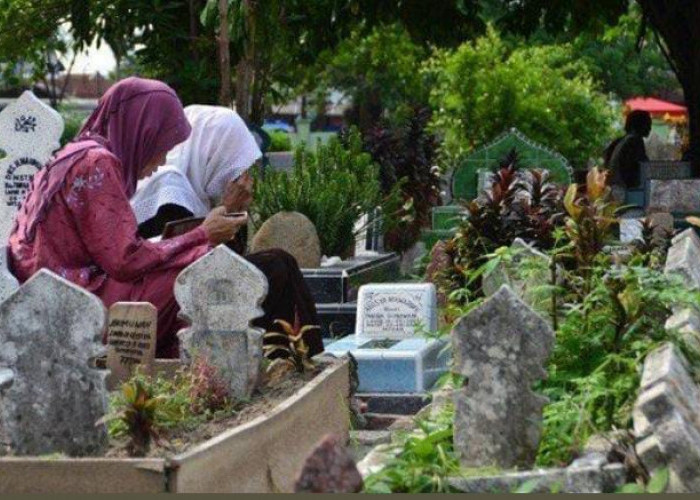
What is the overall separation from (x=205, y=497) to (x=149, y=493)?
0.41m

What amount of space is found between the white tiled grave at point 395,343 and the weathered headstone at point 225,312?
6.90 ft

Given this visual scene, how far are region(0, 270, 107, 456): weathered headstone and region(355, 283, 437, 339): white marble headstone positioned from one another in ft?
12.0

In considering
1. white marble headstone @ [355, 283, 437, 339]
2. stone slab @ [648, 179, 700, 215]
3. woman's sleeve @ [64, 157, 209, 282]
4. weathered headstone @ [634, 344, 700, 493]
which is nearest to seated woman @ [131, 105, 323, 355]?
white marble headstone @ [355, 283, 437, 339]

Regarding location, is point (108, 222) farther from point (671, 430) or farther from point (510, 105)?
point (510, 105)

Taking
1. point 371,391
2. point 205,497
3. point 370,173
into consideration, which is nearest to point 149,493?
point 205,497

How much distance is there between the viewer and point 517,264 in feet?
21.9

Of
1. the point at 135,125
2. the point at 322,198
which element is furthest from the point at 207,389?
the point at 322,198

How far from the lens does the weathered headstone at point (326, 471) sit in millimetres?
3791

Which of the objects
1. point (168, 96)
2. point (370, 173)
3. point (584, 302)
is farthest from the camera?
point (370, 173)

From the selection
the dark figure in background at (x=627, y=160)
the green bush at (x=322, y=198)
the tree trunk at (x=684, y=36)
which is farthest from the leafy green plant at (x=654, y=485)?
the tree trunk at (x=684, y=36)

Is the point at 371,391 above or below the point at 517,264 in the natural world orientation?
below

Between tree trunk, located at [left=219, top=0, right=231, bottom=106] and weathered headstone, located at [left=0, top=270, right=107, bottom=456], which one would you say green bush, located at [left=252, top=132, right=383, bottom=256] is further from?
weathered headstone, located at [left=0, top=270, right=107, bottom=456]

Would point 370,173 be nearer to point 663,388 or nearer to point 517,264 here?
point 517,264

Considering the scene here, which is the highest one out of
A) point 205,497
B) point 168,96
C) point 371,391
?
point 168,96
